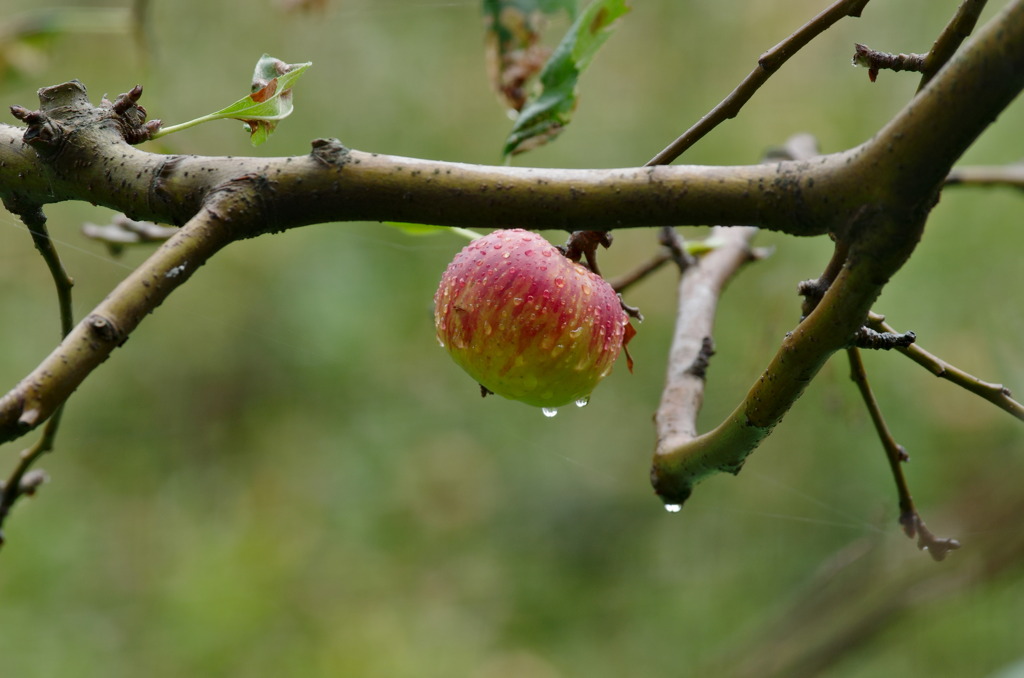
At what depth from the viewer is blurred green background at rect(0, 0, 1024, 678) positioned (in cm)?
225

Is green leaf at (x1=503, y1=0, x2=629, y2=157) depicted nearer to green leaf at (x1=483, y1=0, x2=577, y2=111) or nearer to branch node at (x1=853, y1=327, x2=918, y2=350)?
green leaf at (x1=483, y1=0, x2=577, y2=111)

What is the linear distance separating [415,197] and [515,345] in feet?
0.73

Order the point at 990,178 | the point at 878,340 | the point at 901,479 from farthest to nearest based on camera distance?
the point at 990,178, the point at 901,479, the point at 878,340

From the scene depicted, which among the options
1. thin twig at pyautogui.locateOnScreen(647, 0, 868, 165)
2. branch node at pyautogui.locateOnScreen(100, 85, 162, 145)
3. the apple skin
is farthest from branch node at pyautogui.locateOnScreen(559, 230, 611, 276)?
branch node at pyautogui.locateOnScreen(100, 85, 162, 145)

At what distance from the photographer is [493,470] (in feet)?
9.09

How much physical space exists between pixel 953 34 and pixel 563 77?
50 cm

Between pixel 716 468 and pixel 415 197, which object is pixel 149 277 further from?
pixel 716 468

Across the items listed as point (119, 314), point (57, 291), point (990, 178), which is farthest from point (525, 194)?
point (990, 178)

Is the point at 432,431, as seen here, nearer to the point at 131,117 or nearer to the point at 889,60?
the point at 131,117

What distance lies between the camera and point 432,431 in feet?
9.21

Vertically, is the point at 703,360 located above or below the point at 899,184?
below

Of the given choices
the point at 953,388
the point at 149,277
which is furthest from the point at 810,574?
the point at 149,277

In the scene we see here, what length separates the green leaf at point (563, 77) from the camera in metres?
0.90

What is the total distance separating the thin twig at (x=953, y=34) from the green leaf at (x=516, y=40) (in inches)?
28.9
